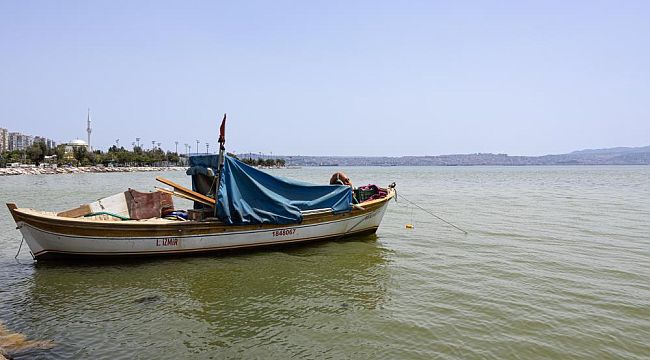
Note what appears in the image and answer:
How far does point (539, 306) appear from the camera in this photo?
931 centimetres

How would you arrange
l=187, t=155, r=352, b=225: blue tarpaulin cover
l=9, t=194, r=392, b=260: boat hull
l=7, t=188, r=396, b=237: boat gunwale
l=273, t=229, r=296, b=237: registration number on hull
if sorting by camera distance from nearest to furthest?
l=7, t=188, r=396, b=237: boat gunwale → l=9, t=194, r=392, b=260: boat hull → l=187, t=155, r=352, b=225: blue tarpaulin cover → l=273, t=229, r=296, b=237: registration number on hull

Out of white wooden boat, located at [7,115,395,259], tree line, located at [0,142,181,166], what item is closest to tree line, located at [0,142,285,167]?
tree line, located at [0,142,181,166]

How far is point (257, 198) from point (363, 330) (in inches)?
256

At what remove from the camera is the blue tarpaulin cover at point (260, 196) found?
1301 centimetres

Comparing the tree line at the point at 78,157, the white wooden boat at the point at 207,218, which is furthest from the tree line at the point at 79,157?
the white wooden boat at the point at 207,218

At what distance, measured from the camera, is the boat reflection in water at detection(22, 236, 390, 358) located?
7.47 meters

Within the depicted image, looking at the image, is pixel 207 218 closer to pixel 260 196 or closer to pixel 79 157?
pixel 260 196

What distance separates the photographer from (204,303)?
31.1 feet

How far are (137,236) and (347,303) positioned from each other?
634 cm

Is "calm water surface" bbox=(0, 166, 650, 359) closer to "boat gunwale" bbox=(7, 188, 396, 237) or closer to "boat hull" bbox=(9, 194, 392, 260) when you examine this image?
"boat hull" bbox=(9, 194, 392, 260)

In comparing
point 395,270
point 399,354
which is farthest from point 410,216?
point 399,354

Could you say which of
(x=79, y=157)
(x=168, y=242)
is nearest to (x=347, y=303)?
(x=168, y=242)

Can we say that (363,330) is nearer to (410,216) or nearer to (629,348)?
(629,348)

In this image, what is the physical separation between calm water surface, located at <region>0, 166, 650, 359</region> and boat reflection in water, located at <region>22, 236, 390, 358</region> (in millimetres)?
38
